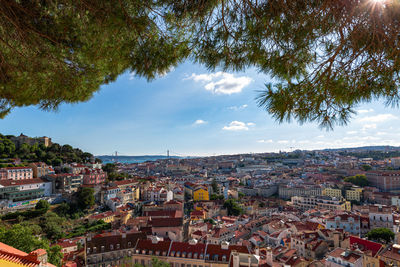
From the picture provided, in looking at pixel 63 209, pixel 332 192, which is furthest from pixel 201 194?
pixel 332 192

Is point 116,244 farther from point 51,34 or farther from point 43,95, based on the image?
point 51,34

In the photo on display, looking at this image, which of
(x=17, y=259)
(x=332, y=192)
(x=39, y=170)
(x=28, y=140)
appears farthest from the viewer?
(x=28, y=140)

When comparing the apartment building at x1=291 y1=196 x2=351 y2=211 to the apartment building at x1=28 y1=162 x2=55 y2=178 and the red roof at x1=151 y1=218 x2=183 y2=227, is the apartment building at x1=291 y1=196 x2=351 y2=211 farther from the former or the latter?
the apartment building at x1=28 y1=162 x2=55 y2=178

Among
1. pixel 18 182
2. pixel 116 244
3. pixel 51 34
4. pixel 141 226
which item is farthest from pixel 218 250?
pixel 18 182

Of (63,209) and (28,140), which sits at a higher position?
(28,140)

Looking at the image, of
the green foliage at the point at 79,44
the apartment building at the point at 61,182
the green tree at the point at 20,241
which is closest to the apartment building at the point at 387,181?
the apartment building at the point at 61,182

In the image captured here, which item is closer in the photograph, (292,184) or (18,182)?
(18,182)

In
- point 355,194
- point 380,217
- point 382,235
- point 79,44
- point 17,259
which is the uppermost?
point 79,44

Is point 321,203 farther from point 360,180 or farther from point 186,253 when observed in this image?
point 186,253
